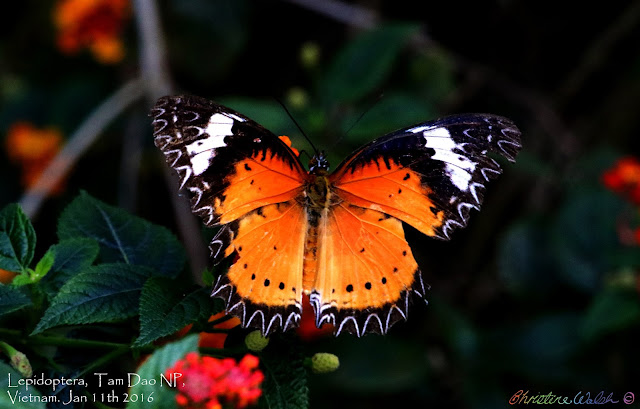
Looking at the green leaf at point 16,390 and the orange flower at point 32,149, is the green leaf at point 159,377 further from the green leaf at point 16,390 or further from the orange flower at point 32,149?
the orange flower at point 32,149

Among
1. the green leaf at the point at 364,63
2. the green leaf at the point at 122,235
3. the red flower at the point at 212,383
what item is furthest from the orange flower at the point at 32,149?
the red flower at the point at 212,383

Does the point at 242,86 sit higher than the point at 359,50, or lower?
higher

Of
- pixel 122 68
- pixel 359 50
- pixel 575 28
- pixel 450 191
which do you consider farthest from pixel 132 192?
pixel 575 28

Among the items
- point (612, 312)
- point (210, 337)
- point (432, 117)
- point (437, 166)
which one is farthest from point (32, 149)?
point (612, 312)

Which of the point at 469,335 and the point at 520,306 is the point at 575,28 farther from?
the point at 469,335

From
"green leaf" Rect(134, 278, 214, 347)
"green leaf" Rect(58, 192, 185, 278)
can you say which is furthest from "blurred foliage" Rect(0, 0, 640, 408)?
"green leaf" Rect(134, 278, 214, 347)
